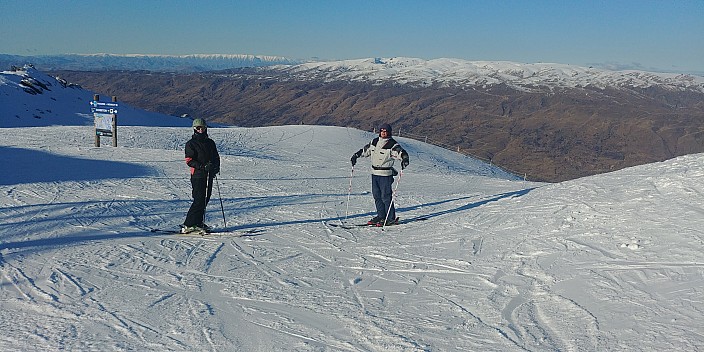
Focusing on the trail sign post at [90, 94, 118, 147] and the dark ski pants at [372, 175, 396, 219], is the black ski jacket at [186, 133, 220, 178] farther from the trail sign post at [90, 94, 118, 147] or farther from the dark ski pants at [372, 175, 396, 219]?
the trail sign post at [90, 94, 118, 147]

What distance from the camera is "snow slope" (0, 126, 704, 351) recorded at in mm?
4688

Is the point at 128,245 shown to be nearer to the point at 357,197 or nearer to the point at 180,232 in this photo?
the point at 180,232

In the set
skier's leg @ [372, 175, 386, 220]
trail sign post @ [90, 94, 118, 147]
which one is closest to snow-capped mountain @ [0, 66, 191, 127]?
trail sign post @ [90, 94, 118, 147]

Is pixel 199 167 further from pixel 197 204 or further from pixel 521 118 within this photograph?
pixel 521 118

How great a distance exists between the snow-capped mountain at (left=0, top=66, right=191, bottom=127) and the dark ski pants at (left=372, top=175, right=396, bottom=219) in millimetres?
39101

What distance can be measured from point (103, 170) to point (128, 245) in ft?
24.9

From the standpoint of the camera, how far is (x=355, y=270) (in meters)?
6.81

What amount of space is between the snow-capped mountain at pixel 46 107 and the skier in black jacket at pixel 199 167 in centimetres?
3831

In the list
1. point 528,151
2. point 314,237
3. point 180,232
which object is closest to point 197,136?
point 180,232

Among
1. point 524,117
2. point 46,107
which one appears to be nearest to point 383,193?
point 46,107

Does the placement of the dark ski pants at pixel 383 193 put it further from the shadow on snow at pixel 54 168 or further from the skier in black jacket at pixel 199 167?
the shadow on snow at pixel 54 168

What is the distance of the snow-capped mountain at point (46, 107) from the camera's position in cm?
4459

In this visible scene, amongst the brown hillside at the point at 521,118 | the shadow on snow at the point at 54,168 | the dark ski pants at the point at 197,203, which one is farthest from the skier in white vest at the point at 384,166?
the brown hillside at the point at 521,118

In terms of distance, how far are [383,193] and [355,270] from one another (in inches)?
118
